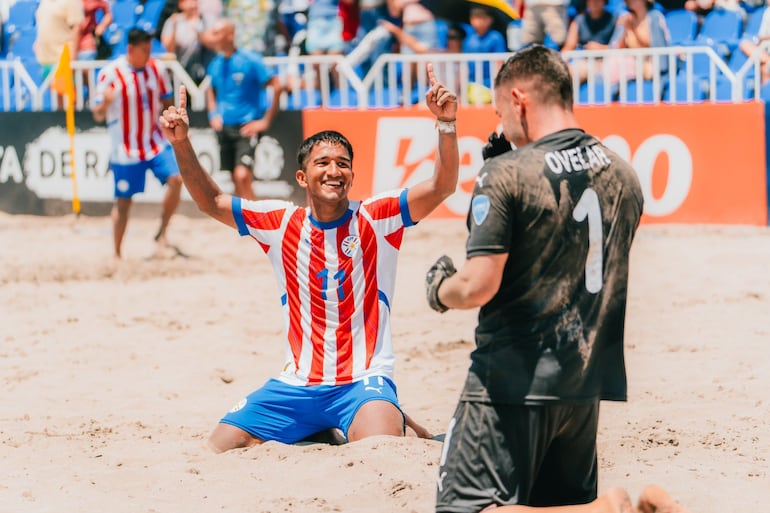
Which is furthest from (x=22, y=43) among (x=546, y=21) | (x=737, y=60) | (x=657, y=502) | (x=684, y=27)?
(x=657, y=502)

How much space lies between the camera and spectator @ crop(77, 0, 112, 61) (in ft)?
50.3

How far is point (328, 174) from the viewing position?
558cm

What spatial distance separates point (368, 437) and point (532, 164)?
6.90ft

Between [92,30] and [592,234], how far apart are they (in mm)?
12671

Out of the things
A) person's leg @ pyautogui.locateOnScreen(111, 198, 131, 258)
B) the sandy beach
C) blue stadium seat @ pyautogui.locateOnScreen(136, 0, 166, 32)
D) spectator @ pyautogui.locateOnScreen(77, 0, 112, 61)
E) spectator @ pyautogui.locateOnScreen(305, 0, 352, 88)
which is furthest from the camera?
blue stadium seat @ pyautogui.locateOnScreen(136, 0, 166, 32)

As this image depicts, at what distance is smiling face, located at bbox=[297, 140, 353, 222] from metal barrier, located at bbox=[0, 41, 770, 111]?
7315 millimetres

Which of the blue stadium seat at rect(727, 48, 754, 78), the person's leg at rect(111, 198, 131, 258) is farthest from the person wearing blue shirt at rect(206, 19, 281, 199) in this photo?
the blue stadium seat at rect(727, 48, 754, 78)

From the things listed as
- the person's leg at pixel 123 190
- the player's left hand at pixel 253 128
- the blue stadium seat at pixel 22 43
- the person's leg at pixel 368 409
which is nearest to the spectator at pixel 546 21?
the player's left hand at pixel 253 128

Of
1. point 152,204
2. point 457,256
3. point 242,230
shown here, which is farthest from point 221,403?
point 152,204

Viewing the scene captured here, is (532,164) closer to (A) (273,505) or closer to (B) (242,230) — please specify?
(A) (273,505)

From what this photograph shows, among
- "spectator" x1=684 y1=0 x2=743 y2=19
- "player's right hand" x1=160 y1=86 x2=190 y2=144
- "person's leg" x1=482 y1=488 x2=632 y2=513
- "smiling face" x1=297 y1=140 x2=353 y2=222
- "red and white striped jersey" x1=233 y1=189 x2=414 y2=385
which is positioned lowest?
"person's leg" x1=482 y1=488 x2=632 y2=513

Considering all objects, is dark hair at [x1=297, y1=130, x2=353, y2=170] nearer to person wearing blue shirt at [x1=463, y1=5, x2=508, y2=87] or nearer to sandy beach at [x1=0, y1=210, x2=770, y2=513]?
sandy beach at [x1=0, y1=210, x2=770, y2=513]

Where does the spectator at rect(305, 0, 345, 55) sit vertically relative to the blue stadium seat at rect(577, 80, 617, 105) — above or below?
above

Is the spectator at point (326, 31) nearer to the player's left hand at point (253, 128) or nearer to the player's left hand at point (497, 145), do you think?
the player's left hand at point (253, 128)
